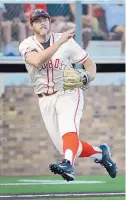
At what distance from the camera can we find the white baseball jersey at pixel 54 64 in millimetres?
8109

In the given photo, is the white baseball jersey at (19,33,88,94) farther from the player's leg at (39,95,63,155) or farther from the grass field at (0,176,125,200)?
the grass field at (0,176,125,200)

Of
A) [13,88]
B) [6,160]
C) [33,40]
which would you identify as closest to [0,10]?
[13,88]

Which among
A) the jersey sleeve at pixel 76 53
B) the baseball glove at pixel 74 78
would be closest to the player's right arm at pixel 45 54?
the baseball glove at pixel 74 78

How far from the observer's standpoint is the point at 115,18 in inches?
513

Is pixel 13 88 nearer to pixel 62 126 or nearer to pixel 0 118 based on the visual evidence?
pixel 0 118

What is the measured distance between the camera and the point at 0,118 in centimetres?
1343

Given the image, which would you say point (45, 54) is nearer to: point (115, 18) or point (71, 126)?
point (71, 126)

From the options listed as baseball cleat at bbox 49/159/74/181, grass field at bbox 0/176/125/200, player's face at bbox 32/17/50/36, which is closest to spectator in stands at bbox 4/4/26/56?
Result: grass field at bbox 0/176/125/200

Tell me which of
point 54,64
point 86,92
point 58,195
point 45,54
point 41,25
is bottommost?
point 86,92

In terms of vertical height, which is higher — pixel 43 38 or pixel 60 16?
pixel 43 38

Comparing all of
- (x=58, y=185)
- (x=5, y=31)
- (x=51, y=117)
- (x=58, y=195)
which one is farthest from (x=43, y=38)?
(x=5, y=31)

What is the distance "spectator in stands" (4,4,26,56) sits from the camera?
42.3 feet

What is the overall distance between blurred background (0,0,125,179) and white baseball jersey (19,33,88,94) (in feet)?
15.1

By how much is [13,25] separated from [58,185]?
117 inches
